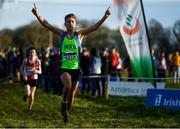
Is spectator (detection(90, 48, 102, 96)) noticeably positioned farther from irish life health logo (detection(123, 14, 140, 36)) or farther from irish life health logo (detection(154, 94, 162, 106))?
irish life health logo (detection(154, 94, 162, 106))

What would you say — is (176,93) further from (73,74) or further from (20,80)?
(20,80)

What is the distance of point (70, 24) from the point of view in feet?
34.9

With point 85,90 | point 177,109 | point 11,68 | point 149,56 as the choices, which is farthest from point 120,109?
point 11,68

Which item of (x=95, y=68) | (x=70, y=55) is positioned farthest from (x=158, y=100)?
(x=95, y=68)

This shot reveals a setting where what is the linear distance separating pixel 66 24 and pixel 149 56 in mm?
9486

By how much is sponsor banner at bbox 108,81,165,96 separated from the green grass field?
635 millimetres

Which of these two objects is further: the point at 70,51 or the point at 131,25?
the point at 131,25

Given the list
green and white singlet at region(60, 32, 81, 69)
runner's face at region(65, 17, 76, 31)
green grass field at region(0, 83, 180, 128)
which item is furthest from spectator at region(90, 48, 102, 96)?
runner's face at region(65, 17, 76, 31)

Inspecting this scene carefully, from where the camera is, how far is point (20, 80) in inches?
1056

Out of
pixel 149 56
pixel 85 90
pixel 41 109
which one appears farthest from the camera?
pixel 85 90

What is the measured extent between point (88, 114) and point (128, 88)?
664 centimetres

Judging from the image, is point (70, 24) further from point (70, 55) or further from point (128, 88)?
point (128, 88)

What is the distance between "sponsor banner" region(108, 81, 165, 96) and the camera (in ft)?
68.9

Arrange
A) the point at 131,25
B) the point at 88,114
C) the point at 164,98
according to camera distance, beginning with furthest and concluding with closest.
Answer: the point at 131,25 → the point at 164,98 → the point at 88,114
